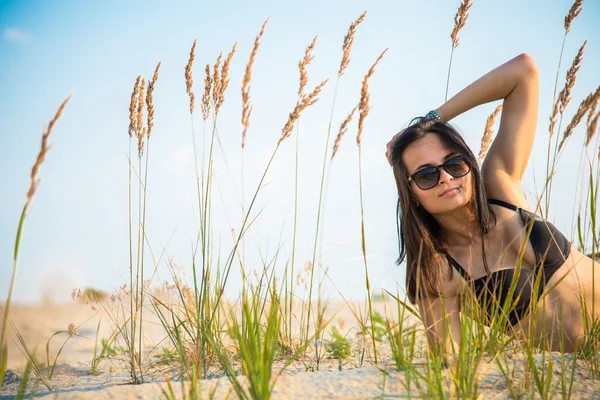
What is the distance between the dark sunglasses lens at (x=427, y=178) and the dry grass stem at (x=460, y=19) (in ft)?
2.59

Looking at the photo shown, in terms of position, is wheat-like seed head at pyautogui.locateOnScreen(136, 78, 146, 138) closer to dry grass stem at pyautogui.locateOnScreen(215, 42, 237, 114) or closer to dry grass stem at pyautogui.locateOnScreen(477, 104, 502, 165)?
dry grass stem at pyautogui.locateOnScreen(215, 42, 237, 114)

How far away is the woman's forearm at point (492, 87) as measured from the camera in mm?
2535

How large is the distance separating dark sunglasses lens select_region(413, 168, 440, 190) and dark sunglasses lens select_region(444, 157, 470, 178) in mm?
52

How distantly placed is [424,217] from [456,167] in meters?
0.33

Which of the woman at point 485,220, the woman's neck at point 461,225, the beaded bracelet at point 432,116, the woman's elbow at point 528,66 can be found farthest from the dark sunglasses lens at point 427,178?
the woman's elbow at point 528,66

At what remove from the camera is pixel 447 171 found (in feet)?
7.27

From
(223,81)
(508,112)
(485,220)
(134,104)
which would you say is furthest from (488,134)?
(134,104)

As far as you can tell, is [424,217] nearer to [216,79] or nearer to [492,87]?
[492,87]

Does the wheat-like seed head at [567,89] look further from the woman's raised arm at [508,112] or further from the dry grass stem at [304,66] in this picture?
the dry grass stem at [304,66]

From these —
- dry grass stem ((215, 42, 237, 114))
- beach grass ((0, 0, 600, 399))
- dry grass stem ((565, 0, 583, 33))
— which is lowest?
beach grass ((0, 0, 600, 399))

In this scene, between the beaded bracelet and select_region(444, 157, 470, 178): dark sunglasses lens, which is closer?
select_region(444, 157, 470, 178): dark sunglasses lens

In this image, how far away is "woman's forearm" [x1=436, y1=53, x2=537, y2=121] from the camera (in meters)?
2.54

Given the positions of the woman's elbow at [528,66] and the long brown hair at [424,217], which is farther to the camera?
the woman's elbow at [528,66]

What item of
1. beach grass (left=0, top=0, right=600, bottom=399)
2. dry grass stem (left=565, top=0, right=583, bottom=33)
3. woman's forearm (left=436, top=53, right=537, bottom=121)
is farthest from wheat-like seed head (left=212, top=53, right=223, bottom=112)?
dry grass stem (left=565, top=0, right=583, bottom=33)
